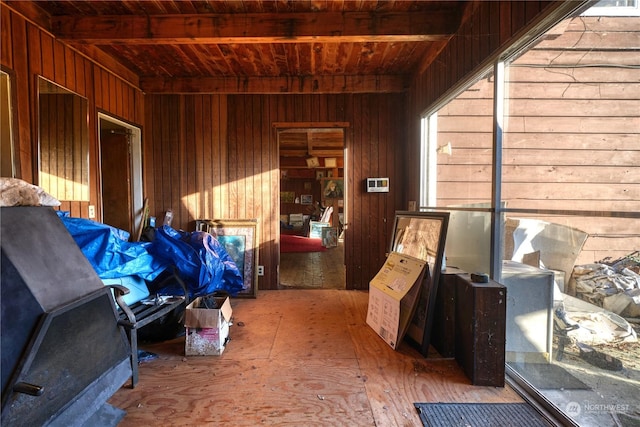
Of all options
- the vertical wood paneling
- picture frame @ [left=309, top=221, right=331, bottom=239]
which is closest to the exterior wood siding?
the vertical wood paneling

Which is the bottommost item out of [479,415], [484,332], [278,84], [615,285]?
[479,415]

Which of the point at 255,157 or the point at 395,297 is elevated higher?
the point at 255,157

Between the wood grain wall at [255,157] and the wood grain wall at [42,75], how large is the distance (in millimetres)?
809

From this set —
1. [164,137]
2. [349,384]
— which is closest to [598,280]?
[349,384]

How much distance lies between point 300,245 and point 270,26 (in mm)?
4674

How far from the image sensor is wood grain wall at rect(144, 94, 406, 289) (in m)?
3.82

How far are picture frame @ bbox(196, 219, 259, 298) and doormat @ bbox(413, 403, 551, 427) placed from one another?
8.45ft

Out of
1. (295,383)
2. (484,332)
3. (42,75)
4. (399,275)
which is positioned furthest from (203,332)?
(42,75)

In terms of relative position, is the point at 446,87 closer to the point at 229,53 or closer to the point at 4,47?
the point at 229,53

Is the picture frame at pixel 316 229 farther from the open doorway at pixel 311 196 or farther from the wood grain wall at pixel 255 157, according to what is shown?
the wood grain wall at pixel 255 157

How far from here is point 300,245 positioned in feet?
21.3

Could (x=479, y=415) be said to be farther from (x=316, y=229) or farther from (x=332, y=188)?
(x=332, y=188)

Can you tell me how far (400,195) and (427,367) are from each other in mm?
2303

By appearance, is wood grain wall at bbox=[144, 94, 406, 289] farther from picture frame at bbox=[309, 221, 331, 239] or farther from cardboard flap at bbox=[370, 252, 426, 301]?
picture frame at bbox=[309, 221, 331, 239]
